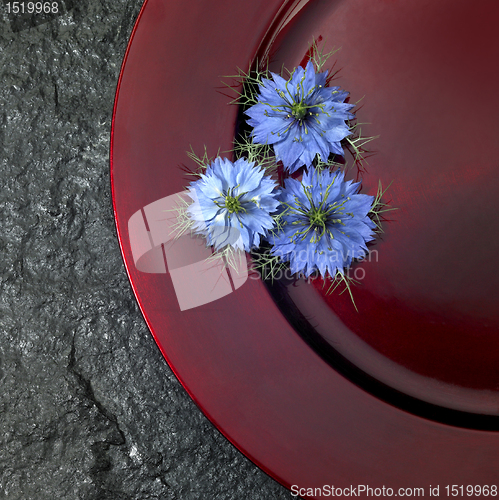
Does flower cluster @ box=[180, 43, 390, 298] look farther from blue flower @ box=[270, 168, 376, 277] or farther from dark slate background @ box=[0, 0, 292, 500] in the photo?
dark slate background @ box=[0, 0, 292, 500]

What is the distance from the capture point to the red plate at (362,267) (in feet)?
1.49

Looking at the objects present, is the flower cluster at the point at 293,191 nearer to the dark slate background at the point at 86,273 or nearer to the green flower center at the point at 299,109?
the green flower center at the point at 299,109

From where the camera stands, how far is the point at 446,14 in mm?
513

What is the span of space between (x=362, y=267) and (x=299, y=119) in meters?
0.17

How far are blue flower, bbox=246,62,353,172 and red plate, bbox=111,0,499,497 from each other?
35 millimetres

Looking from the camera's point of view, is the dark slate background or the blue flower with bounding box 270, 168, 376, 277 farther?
the dark slate background

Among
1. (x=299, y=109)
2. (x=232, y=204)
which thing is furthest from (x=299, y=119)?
(x=232, y=204)

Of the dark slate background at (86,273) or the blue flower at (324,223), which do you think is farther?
the dark slate background at (86,273)

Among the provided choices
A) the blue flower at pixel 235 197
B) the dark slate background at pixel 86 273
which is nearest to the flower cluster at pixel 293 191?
the blue flower at pixel 235 197

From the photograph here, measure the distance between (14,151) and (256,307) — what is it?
49 cm

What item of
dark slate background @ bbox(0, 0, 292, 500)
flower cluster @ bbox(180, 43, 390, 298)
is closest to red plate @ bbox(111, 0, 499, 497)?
flower cluster @ bbox(180, 43, 390, 298)

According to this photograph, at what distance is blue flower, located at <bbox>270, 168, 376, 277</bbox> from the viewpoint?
460 millimetres

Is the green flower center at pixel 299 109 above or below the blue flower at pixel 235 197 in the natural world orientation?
above

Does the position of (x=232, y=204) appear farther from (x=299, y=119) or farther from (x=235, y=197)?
(x=299, y=119)
